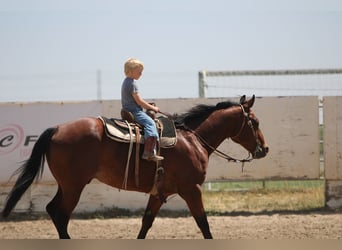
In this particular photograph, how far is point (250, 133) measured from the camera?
7539 millimetres

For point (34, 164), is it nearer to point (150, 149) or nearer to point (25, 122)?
point (150, 149)

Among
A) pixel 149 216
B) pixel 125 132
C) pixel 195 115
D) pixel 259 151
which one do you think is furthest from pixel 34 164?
pixel 259 151

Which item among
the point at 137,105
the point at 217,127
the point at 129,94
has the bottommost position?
the point at 217,127

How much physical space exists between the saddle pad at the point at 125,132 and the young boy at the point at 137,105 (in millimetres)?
142

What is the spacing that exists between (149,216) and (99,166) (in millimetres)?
930

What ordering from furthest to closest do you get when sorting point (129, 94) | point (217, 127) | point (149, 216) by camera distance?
point (217, 127) → point (149, 216) → point (129, 94)

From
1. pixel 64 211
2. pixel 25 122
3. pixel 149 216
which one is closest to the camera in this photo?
pixel 64 211

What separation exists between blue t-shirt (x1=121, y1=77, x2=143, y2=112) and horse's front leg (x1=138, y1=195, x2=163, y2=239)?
3.90ft

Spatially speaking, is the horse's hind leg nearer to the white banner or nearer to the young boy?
the young boy

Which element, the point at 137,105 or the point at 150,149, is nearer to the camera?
the point at 150,149

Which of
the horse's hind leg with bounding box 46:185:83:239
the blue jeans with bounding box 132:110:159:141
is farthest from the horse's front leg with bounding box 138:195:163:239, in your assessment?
the horse's hind leg with bounding box 46:185:83:239

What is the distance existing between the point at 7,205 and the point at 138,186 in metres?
1.57

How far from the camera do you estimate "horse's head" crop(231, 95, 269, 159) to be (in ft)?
24.6

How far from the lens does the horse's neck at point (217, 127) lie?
287 inches
